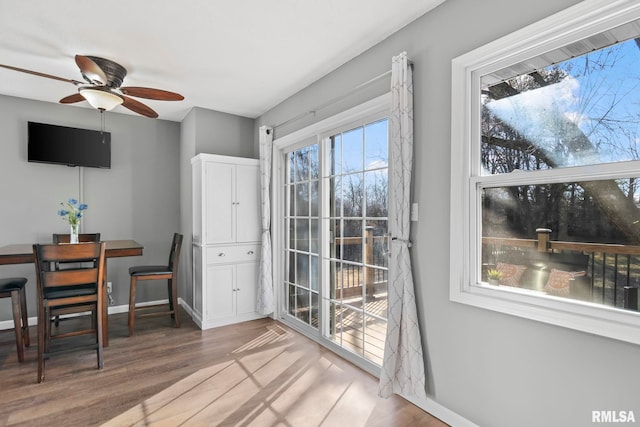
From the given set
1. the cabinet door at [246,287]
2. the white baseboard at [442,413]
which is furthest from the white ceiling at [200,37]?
the white baseboard at [442,413]

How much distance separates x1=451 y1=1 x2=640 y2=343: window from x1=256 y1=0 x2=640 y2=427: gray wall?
8cm

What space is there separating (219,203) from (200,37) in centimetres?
182

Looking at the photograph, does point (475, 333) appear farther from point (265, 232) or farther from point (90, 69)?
point (90, 69)

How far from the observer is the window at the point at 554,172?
4.66 ft

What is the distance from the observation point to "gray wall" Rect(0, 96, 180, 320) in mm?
3732

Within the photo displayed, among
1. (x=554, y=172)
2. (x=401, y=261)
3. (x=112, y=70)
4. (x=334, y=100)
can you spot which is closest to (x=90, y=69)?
(x=112, y=70)

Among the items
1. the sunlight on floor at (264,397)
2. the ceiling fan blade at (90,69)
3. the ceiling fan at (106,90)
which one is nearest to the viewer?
the sunlight on floor at (264,397)

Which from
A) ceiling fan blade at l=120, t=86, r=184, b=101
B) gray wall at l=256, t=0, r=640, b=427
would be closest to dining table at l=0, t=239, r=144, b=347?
ceiling fan blade at l=120, t=86, r=184, b=101

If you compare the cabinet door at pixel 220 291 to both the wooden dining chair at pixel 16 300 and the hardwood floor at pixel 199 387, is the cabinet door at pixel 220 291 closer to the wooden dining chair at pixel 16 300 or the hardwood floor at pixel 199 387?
the hardwood floor at pixel 199 387

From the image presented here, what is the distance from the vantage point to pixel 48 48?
8.52ft

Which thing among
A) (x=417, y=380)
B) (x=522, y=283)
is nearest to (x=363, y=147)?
(x=522, y=283)

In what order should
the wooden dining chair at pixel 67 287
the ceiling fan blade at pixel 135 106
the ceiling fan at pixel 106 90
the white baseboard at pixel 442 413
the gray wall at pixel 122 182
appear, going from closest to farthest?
the white baseboard at pixel 442 413 → the ceiling fan at pixel 106 90 → the wooden dining chair at pixel 67 287 → the ceiling fan blade at pixel 135 106 → the gray wall at pixel 122 182

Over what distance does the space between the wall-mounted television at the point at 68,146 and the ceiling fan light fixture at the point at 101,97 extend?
1583 millimetres

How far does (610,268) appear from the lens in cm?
147
